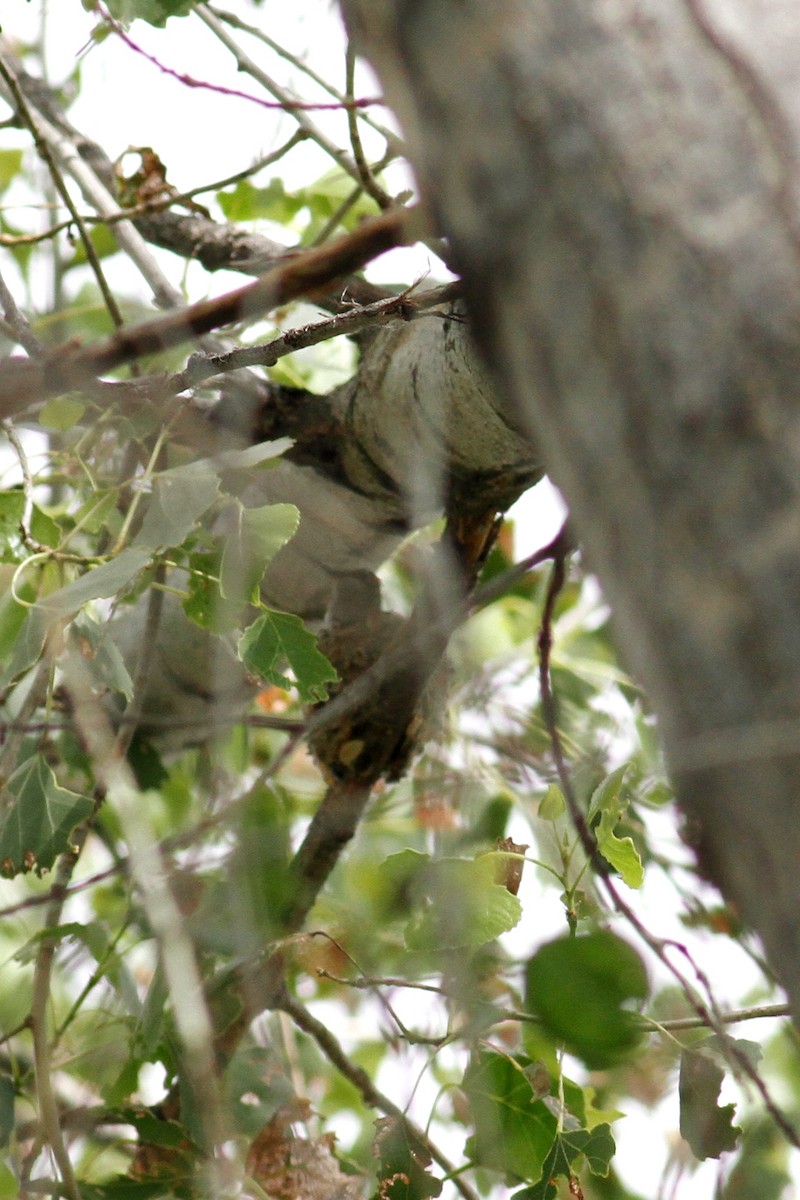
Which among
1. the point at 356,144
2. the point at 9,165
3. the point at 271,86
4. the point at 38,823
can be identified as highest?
the point at 9,165

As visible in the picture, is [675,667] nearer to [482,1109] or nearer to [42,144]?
[482,1109]

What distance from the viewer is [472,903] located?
0.71m

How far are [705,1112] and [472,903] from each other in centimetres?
20

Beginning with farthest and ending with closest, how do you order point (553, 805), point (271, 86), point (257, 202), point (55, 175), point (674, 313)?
point (257, 202) < point (271, 86) < point (55, 175) < point (553, 805) < point (674, 313)

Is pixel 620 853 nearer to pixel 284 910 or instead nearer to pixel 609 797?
pixel 609 797

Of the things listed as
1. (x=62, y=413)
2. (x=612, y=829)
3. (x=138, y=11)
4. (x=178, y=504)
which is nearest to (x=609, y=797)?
(x=612, y=829)

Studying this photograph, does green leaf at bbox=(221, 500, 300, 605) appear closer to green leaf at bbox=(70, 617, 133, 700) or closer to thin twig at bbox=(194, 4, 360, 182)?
green leaf at bbox=(70, 617, 133, 700)

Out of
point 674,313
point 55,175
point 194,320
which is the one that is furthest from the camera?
point 55,175

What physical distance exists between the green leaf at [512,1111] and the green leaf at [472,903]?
112 millimetres

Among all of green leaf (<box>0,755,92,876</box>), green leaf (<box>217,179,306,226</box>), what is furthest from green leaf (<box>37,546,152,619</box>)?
green leaf (<box>217,179,306,226</box>)

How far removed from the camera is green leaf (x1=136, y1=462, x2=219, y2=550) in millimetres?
759

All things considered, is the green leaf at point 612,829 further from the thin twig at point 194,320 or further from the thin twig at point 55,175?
the thin twig at point 55,175

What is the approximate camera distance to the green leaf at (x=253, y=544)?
77 cm

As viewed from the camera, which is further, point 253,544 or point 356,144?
point 356,144
